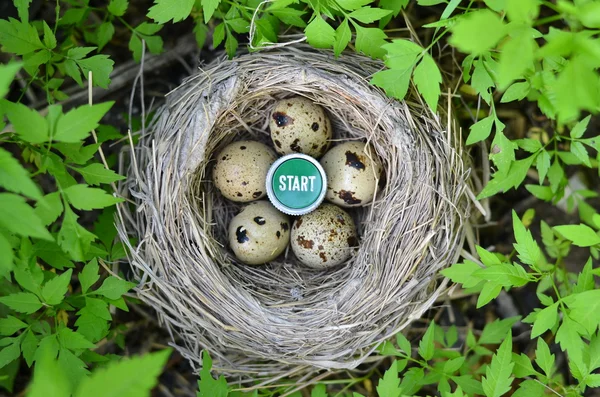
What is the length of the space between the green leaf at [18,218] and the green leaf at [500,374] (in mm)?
1176

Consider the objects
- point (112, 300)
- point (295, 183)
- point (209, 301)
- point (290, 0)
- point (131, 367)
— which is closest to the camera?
point (131, 367)

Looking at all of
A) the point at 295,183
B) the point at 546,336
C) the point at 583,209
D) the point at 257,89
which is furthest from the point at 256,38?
the point at 546,336

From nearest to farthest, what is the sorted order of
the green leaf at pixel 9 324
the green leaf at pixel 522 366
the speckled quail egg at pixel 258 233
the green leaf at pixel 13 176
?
the green leaf at pixel 13 176, the green leaf at pixel 9 324, the green leaf at pixel 522 366, the speckled quail egg at pixel 258 233

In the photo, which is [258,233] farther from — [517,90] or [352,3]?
[517,90]

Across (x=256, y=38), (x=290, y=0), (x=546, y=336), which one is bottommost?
(x=546, y=336)

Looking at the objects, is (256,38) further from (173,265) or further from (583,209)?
(583,209)

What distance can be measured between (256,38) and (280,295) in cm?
87

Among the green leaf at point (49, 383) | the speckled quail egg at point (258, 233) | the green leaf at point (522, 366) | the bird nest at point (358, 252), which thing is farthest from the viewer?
the speckled quail egg at point (258, 233)

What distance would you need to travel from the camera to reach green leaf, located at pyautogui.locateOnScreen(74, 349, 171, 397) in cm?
96

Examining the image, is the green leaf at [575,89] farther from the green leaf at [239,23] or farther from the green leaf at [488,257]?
the green leaf at [239,23]

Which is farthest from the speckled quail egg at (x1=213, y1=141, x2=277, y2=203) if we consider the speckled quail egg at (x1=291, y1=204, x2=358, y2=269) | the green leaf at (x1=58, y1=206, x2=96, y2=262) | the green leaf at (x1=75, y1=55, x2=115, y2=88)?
the green leaf at (x1=58, y1=206, x2=96, y2=262)

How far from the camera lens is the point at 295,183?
77.2 inches

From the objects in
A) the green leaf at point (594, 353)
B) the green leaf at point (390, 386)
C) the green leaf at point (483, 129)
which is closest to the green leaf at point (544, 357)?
the green leaf at point (594, 353)

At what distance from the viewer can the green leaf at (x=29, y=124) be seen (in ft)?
4.22
